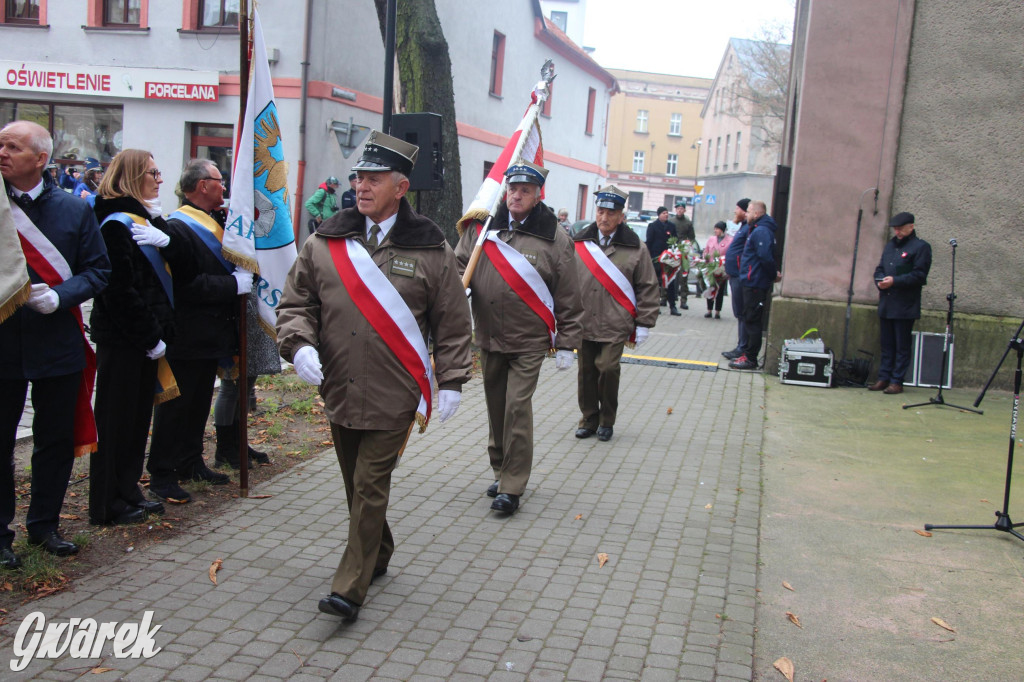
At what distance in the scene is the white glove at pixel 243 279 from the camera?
5.48m

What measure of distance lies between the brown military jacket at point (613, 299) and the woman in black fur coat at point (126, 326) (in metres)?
3.67

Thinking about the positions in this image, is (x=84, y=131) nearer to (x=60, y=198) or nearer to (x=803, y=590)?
(x=60, y=198)

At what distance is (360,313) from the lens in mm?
4133

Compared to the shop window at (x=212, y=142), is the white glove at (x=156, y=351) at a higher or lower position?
lower

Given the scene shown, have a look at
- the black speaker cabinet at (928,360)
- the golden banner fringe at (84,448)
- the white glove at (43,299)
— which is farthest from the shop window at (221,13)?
the white glove at (43,299)

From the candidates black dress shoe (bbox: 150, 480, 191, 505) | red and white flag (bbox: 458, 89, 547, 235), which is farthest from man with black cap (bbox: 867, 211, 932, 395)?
black dress shoe (bbox: 150, 480, 191, 505)

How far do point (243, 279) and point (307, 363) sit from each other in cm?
176

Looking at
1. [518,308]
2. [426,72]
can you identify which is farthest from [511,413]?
[426,72]

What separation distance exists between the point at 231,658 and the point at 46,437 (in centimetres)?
167

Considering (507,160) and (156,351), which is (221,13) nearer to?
(507,160)

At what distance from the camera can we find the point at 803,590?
15.5ft

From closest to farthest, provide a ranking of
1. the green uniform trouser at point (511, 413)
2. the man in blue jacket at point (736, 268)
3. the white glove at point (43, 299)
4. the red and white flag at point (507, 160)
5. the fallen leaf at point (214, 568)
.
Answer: the white glove at point (43, 299)
the fallen leaf at point (214, 568)
the green uniform trouser at point (511, 413)
the red and white flag at point (507, 160)
the man in blue jacket at point (736, 268)

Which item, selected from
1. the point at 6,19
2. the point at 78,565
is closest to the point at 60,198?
the point at 78,565

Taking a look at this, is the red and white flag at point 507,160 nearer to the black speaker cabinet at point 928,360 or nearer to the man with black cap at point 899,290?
the man with black cap at point 899,290
